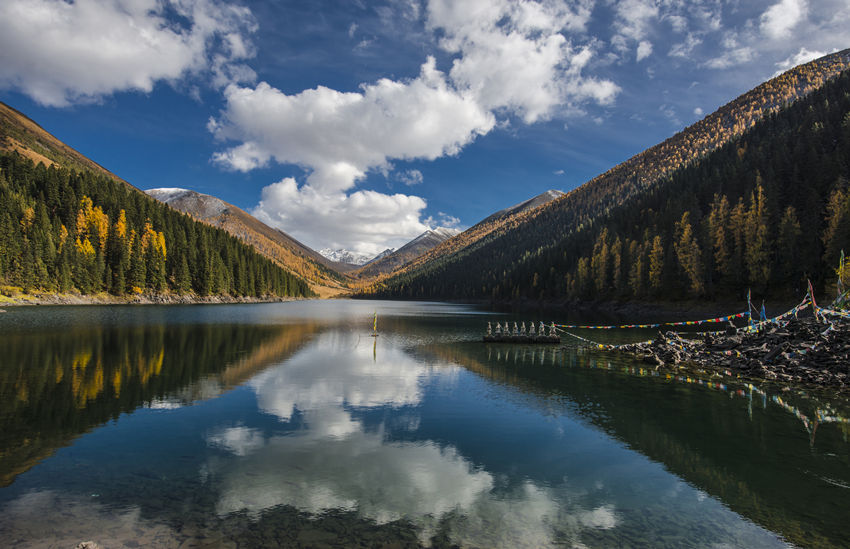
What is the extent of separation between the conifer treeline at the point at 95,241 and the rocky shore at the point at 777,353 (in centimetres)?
11304

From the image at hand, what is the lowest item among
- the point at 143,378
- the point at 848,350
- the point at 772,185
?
the point at 143,378

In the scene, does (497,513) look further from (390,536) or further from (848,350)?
(848,350)

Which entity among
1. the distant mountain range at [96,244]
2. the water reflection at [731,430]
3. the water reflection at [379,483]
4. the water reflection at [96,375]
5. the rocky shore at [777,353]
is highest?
the distant mountain range at [96,244]

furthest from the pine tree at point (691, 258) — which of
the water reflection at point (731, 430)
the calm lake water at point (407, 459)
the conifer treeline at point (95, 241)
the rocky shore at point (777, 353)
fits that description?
the conifer treeline at point (95, 241)

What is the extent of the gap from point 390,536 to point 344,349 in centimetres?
3508

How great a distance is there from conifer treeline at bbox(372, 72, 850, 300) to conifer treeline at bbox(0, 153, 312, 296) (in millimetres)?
125637

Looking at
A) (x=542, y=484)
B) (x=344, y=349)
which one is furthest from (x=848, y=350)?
(x=344, y=349)

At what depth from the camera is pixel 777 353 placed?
103 feet

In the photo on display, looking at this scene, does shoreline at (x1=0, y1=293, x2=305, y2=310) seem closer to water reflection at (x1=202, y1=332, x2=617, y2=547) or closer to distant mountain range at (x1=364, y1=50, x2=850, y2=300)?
water reflection at (x1=202, y1=332, x2=617, y2=547)

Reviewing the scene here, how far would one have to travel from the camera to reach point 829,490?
1221 cm

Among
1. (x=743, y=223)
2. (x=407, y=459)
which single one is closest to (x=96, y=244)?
(x=407, y=459)

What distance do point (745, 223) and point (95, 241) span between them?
153 meters

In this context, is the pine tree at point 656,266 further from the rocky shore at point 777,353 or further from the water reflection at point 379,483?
the water reflection at point 379,483

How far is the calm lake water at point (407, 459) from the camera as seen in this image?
32.1 feet
